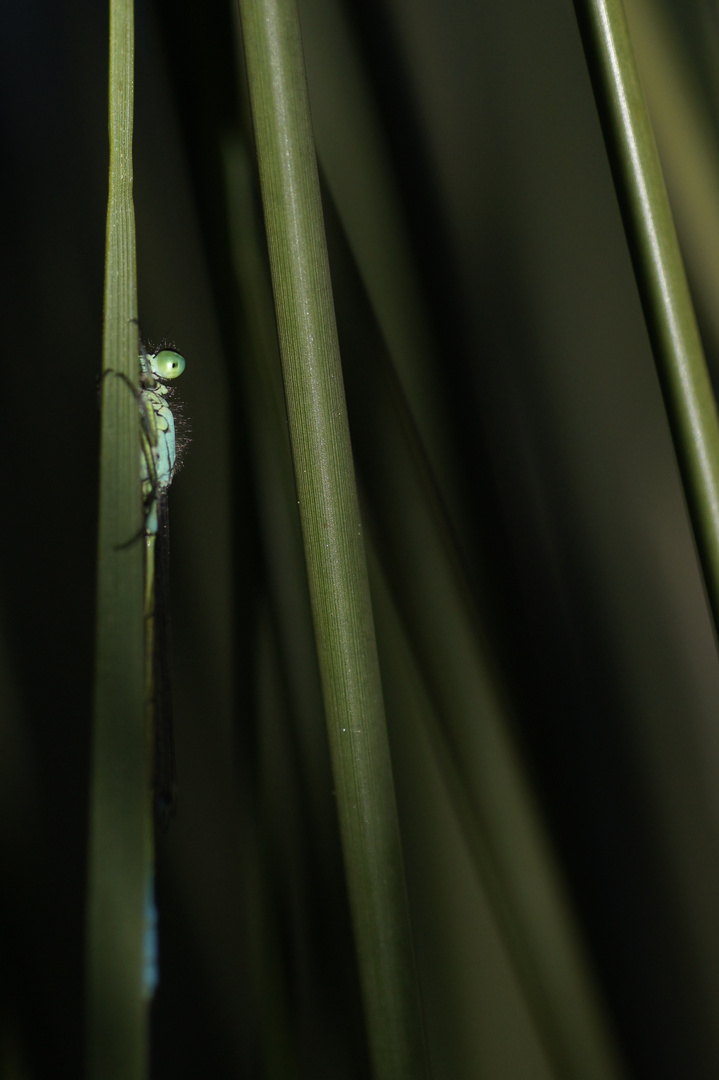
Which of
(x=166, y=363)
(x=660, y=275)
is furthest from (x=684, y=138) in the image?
(x=166, y=363)

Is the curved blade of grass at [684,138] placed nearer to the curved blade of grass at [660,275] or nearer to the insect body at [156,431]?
the curved blade of grass at [660,275]

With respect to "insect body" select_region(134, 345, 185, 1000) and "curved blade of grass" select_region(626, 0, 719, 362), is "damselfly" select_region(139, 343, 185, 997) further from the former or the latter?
"curved blade of grass" select_region(626, 0, 719, 362)

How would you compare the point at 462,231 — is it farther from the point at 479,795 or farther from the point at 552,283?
the point at 479,795

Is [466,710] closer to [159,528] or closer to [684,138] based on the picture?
[159,528]

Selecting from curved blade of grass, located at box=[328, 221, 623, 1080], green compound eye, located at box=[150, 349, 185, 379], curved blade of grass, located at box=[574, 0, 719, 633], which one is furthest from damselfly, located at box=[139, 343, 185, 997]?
curved blade of grass, located at box=[574, 0, 719, 633]

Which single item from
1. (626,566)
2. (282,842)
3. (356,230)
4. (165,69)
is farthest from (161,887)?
(165,69)

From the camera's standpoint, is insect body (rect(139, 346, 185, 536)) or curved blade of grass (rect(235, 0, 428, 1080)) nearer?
curved blade of grass (rect(235, 0, 428, 1080))

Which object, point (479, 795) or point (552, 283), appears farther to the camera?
point (552, 283)
